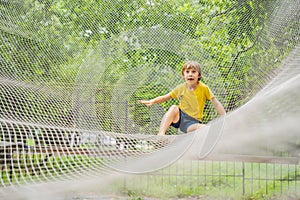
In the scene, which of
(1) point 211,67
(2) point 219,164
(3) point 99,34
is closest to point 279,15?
(1) point 211,67

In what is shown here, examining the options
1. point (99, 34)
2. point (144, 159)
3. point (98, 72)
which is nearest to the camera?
point (144, 159)

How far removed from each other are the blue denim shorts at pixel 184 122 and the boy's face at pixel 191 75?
16cm

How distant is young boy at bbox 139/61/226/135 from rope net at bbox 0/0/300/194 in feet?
0.15

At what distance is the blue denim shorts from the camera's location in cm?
125

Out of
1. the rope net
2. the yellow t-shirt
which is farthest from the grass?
the yellow t-shirt

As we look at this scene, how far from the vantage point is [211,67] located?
1.60 metres

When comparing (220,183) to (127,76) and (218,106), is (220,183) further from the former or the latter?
(218,106)

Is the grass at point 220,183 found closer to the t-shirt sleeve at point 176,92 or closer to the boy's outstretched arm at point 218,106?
the t-shirt sleeve at point 176,92

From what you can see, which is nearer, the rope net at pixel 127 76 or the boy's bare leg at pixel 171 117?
the rope net at pixel 127 76

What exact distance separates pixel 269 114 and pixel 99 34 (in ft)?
3.69

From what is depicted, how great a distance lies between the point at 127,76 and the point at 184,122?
480 millimetres

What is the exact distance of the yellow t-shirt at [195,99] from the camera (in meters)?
1.31

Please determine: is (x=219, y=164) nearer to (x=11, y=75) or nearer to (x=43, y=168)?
(x=11, y=75)

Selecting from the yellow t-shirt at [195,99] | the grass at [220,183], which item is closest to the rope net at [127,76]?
the yellow t-shirt at [195,99]
